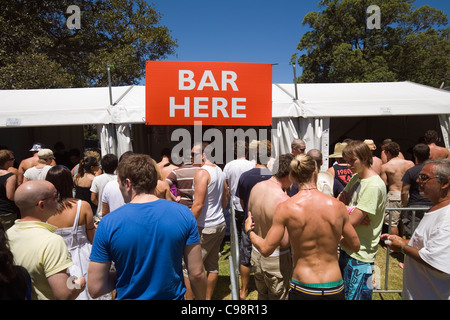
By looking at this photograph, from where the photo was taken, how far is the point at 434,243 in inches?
67.1

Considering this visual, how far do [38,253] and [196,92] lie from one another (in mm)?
3678

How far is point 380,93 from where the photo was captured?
6711 mm

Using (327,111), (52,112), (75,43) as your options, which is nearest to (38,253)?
(52,112)

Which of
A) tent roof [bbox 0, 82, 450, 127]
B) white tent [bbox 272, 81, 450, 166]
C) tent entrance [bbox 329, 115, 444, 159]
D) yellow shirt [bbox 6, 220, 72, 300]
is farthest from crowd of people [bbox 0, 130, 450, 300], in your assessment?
tent entrance [bbox 329, 115, 444, 159]

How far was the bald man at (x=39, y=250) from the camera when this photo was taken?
150cm

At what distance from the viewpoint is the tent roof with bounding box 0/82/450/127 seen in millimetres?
5621

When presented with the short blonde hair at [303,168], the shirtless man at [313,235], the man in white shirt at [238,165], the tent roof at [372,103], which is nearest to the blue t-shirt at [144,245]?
the shirtless man at [313,235]

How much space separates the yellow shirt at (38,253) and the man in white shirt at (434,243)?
7.15 ft

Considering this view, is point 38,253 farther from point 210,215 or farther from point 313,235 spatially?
point 210,215

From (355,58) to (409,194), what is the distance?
18.9 m

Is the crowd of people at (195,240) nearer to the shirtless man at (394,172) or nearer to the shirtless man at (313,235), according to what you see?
the shirtless man at (313,235)

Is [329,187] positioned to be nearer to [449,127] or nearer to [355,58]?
[449,127]

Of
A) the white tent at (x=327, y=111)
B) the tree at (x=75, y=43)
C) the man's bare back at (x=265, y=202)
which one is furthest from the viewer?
the tree at (x=75, y=43)
